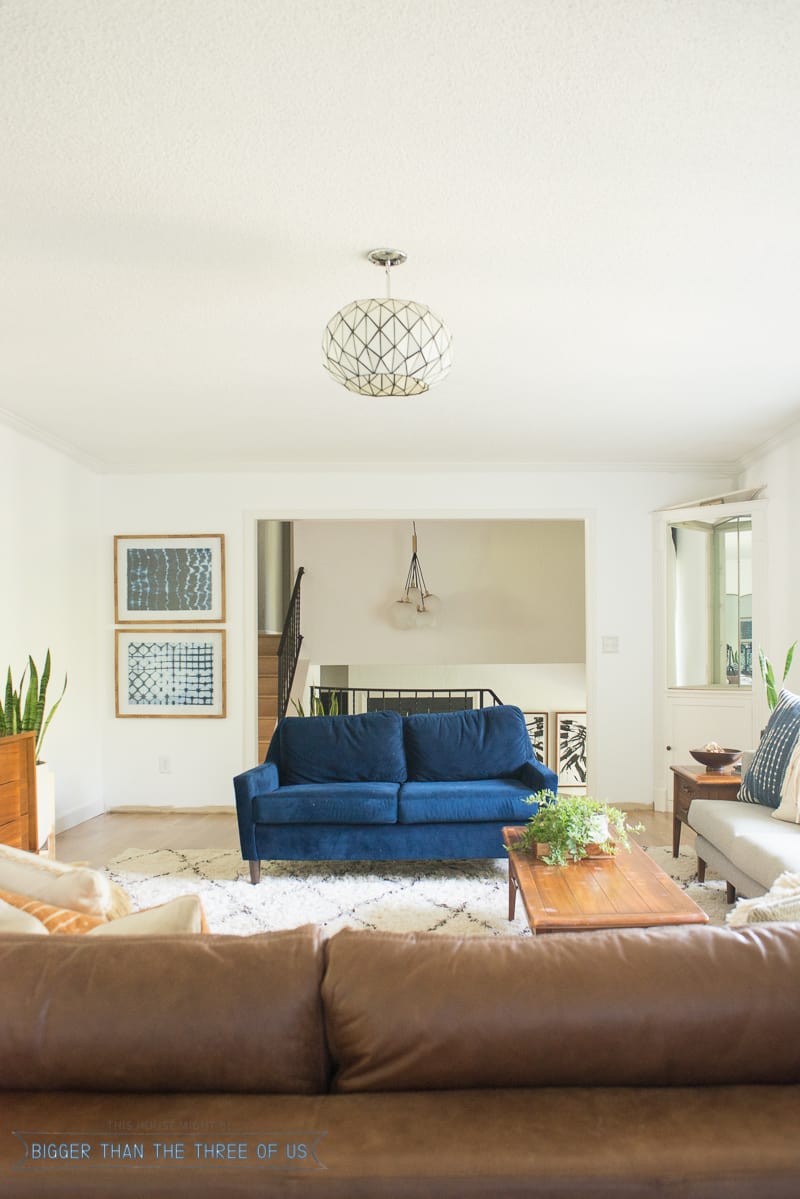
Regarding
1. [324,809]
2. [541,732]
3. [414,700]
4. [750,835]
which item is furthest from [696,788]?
[414,700]

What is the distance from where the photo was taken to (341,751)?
5.05 m

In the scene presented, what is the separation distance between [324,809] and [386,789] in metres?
0.38

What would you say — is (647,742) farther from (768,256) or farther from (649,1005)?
(649,1005)

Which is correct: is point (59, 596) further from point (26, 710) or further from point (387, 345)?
point (387, 345)

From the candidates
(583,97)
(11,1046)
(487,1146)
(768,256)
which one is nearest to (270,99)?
(583,97)

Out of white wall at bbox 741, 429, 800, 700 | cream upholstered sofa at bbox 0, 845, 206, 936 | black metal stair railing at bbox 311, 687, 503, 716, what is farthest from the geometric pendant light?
black metal stair railing at bbox 311, 687, 503, 716

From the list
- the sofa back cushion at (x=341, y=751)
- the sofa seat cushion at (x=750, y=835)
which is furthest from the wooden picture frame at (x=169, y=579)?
the sofa seat cushion at (x=750, y=835)

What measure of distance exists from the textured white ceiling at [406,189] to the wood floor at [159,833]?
8.87ft

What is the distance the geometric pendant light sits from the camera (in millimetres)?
2715

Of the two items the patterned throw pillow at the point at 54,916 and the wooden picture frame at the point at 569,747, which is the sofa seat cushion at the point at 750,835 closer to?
the patterned throw pillow at the point at 54,916

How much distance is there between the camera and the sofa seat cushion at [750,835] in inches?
128

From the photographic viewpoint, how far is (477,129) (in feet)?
7.09

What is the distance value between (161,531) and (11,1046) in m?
5.69

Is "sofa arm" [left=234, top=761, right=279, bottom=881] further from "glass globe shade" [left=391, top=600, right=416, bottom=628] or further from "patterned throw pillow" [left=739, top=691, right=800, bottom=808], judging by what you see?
"glass globe shade" [left=391, top=600, right=416, bottom=628]
